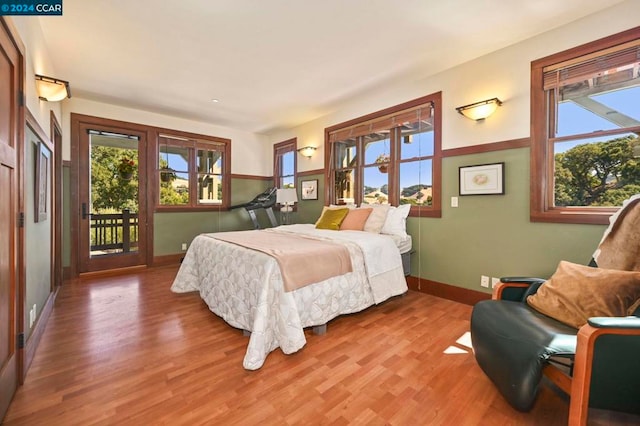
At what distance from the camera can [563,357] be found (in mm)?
1318

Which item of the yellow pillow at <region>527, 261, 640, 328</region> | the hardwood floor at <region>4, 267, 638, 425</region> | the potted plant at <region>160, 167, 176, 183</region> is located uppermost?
the potted plant at <region>160, 167, 176, 183</region>

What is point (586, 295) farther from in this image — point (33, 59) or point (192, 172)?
point (192, 172)

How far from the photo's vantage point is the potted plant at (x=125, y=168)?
468 centimetres

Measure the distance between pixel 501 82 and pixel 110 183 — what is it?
560 cm

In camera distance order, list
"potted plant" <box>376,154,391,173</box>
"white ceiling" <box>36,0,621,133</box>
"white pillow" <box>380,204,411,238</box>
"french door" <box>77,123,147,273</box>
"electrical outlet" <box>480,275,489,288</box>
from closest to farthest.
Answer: "white ceiling" <box>36,0,621,133</box>
"electrical outlet" <box>480,275,489,288</box>
"white pillow" <box>380,204,411,238</box>
"potted plant" <box>376,154,391,173</box>
"french door" <box>77,123,147,273</box>

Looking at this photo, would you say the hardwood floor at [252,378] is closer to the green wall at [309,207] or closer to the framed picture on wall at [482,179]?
the framed picture on wall at [482,179]

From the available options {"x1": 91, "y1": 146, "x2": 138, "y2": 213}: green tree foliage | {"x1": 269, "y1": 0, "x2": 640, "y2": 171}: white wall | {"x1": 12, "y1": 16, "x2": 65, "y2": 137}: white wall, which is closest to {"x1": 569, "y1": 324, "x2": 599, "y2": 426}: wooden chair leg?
{"x1": 269, "y1": 0, "x2": 640, "y2": 171}: white wall

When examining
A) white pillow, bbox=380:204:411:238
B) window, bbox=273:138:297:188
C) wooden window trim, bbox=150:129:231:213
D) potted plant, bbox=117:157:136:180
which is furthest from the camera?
window, bbox=273:138:297:188

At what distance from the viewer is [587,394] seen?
123cm

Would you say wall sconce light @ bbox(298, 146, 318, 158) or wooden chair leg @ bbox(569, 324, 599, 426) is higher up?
wall sconce light @ bbox(298, 146, 318, 158)

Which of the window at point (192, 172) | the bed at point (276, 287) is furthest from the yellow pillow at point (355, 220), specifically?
the window at point (192, 172)

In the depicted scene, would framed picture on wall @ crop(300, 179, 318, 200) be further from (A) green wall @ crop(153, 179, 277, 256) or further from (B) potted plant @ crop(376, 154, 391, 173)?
(B) potted plant @ crop(376, 154, 391, 173)

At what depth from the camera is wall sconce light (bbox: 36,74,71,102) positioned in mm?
2466

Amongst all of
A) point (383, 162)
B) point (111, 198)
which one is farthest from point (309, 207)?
point (111, 198)
